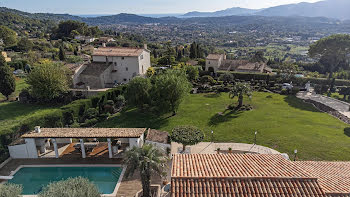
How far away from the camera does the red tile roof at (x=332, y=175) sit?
13380mm

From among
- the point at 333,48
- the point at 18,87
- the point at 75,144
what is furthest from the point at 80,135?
the point at 333,48

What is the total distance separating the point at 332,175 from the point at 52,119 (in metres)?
33.7

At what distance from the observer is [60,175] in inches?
916

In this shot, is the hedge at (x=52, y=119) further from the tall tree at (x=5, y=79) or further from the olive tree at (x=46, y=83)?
the tall tree at (x=5, y=79)

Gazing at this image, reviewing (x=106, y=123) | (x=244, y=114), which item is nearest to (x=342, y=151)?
(x=244, y=114)

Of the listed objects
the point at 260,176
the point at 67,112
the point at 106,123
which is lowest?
the point at 106,123

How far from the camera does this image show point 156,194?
65.7 feet

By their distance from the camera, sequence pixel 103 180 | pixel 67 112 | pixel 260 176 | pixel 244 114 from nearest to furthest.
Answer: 1. pixel 260 176
2. pixel 103 180
3. pixel 67 112
4. pixel 244 114

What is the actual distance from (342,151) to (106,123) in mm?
33720

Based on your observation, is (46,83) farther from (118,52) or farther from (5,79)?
(118,52)

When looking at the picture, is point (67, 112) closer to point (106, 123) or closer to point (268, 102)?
point (106, 123)

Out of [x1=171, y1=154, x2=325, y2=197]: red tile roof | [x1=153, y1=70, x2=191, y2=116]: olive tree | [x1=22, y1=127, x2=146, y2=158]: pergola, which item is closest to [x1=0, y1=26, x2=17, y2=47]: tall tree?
[x1=153, y1=70, x2=191, y2=116]: olive tree

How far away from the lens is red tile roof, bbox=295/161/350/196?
43.9 feet

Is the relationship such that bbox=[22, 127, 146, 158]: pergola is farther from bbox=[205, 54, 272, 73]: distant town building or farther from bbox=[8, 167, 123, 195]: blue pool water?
bbox=[205, 54, 272, 73]: distant town building
